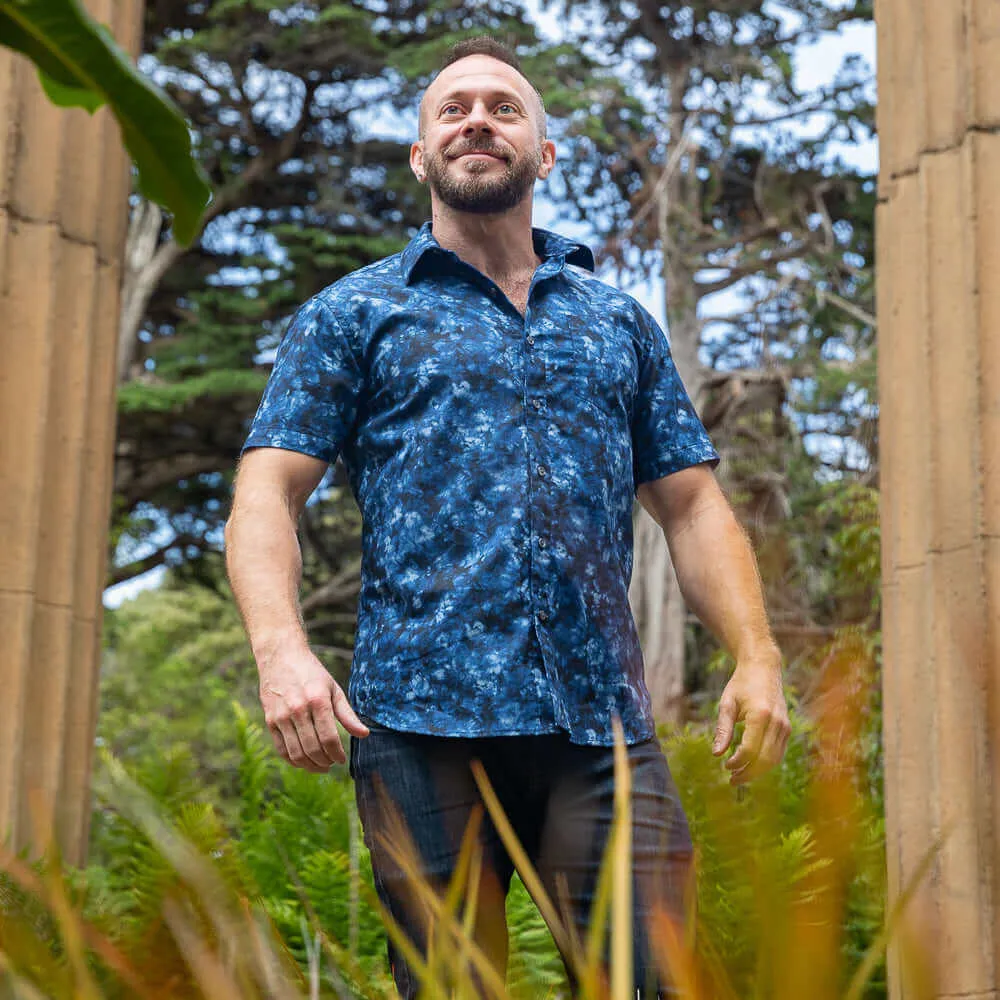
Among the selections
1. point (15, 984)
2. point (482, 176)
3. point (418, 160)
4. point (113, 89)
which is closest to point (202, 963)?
→ point (15, 984)

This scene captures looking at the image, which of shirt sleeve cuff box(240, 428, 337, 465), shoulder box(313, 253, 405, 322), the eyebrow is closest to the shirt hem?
shirt sleeve cuff box(240, 428, 337, 465)

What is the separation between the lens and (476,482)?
235 cm

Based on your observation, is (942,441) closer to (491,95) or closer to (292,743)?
(491,95)

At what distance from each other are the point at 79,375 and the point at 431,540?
304cm

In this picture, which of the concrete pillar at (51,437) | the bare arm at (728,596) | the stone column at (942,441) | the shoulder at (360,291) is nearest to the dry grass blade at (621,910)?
the bare arm at (728,596)

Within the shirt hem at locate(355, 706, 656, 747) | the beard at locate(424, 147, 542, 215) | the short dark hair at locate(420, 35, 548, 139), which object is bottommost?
the shirt hem at locate(355, 706, 656, 747)

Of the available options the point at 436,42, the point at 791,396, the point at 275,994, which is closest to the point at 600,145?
the point at 436,42

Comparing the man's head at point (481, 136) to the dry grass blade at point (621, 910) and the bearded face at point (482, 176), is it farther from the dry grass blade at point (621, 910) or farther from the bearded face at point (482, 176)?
the dry grass blade at point (621, 910)

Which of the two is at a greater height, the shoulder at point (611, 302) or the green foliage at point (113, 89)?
the shoulder at point (611, 302)

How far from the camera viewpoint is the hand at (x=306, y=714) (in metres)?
2.09

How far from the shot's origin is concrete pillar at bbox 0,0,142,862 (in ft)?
15.6

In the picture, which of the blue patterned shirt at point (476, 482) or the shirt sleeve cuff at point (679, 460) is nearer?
the blue patterned shirt at point (476, 482)

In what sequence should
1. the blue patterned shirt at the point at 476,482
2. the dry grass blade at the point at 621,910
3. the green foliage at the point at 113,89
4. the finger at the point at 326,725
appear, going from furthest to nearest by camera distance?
1. the blue patterned shirt at the point at 476,482
2. the finger at the point at 326,725
3. the green foliage at the point at 113,89
4. the dry grass blade at the point at 621,910

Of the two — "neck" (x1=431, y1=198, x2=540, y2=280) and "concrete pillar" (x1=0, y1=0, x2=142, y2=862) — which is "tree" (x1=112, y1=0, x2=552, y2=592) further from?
"neck" (x1=431, y1=198, x2=540, y2=280)
